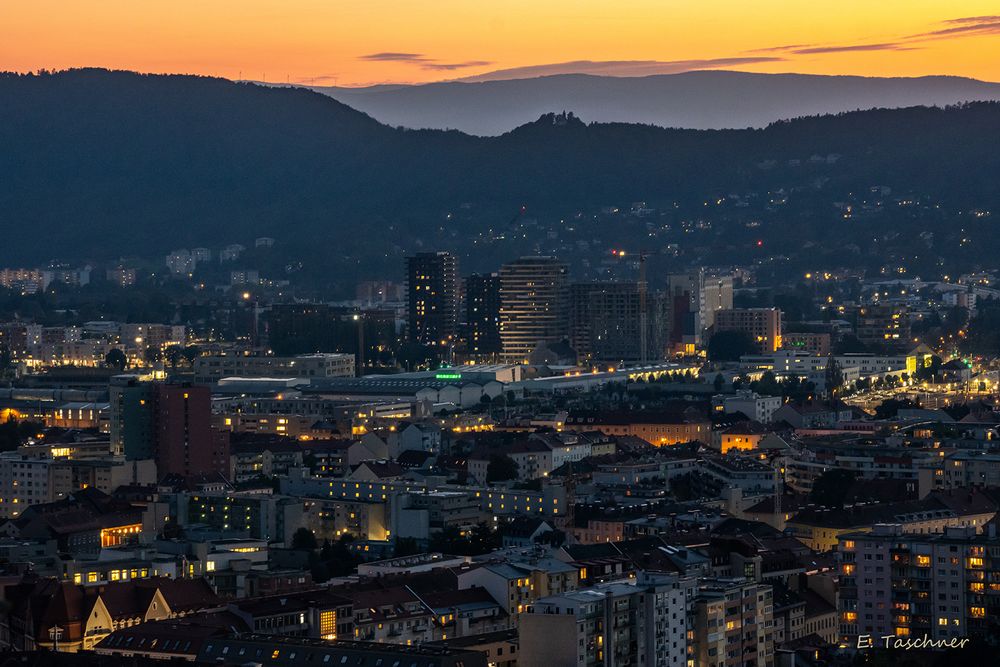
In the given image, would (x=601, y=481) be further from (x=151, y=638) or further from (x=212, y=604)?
(x=151, y=638)

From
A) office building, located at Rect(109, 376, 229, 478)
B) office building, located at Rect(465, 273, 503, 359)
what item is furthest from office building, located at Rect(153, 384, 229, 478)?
office building, located at Rect(465, 273, 503, 359)

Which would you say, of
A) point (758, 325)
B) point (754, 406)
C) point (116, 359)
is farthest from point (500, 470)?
point (758, 325)

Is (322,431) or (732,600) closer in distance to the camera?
(732,600)

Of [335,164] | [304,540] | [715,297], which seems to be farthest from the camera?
[335,164]

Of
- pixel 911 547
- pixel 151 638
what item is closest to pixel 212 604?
pixel 151 638

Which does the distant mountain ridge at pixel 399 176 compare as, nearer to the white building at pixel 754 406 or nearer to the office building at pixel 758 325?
the office building at pixel 758 325

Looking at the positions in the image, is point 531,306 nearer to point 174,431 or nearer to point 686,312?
point 686,312

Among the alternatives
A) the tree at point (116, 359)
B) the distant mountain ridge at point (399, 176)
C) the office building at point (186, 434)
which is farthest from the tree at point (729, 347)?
the distant mountain ridge at point (399, 176)
